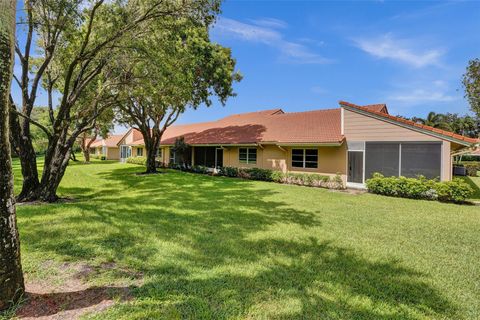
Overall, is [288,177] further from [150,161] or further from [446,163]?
[150,161]

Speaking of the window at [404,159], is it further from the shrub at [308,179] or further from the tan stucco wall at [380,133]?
the shrub at [308,179]

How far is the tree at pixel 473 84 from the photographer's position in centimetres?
1992

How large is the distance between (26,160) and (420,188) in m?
16.5

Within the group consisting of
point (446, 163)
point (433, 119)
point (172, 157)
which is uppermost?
point (433, 119)

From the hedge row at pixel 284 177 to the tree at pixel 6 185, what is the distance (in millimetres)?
13964

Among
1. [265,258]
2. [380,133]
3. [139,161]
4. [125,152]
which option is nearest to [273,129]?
[380,133]

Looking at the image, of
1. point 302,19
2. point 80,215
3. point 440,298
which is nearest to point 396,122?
point 302,19

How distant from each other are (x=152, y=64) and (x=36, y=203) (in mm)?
6651

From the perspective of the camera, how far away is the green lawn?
128 inches

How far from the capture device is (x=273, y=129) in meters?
19.8

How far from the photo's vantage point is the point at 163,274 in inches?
154

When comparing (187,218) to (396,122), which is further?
(396,122)

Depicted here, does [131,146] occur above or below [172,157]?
above

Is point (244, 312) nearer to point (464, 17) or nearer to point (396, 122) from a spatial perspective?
point (396, 122)
